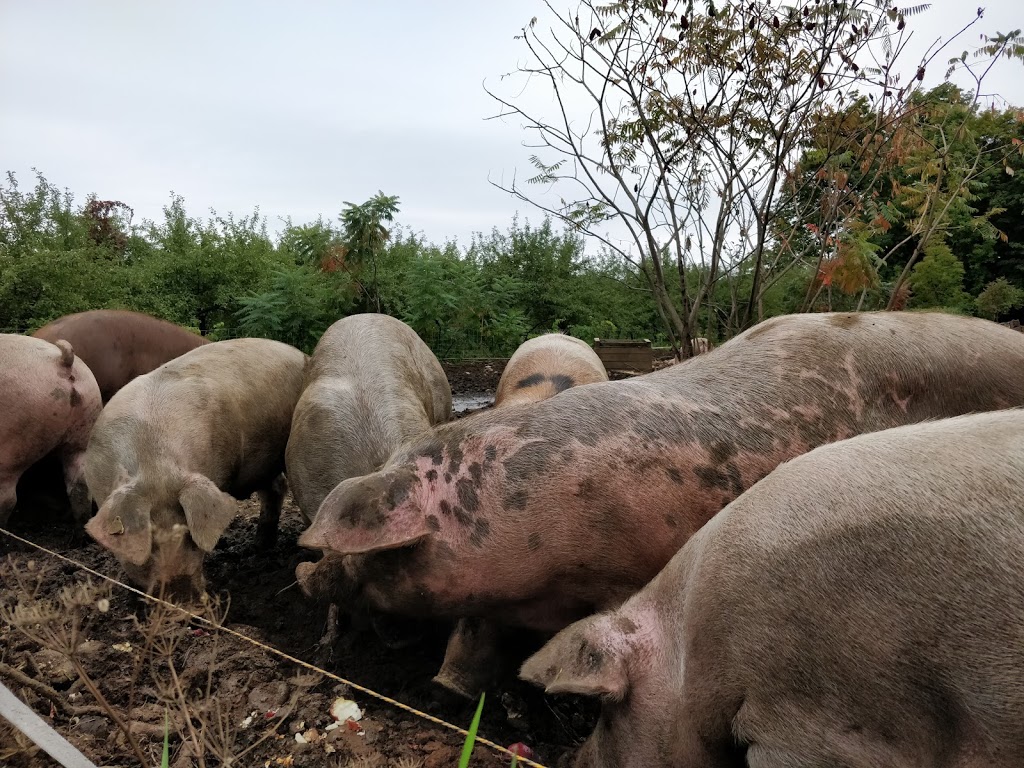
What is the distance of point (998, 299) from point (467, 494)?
18.4m

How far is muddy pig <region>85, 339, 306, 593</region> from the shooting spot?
3.55 meters

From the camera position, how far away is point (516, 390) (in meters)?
5.22

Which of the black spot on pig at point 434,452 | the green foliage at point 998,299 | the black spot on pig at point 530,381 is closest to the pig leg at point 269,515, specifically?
the black spot on pig at point 530,381

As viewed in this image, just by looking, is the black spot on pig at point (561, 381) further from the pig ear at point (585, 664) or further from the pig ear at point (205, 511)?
the pig ear at point (585, 664)

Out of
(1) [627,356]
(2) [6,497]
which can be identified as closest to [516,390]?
(2) [6,497]

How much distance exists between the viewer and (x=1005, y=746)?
5.06 feet

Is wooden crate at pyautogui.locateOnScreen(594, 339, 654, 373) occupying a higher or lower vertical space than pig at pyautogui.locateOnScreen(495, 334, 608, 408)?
lower

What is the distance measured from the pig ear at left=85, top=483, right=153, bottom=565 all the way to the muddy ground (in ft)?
1.01

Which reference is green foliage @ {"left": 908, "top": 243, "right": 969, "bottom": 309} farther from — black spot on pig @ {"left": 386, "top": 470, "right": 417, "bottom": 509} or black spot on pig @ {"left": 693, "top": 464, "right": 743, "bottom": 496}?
black spot on pig @ {"left": 386, "top": 470, "right": 417, "bottom": 509}

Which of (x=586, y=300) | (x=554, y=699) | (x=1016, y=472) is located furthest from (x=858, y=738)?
(x=586, y=300)

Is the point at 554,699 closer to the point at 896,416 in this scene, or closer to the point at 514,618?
the point at 514,618

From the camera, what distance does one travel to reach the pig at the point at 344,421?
12.2 ft

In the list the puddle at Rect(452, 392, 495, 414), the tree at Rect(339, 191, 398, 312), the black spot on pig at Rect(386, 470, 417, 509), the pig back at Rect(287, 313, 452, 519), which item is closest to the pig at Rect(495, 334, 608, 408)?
the pig back at Rect(287, 313, 452, 519)

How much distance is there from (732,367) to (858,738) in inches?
66.1
